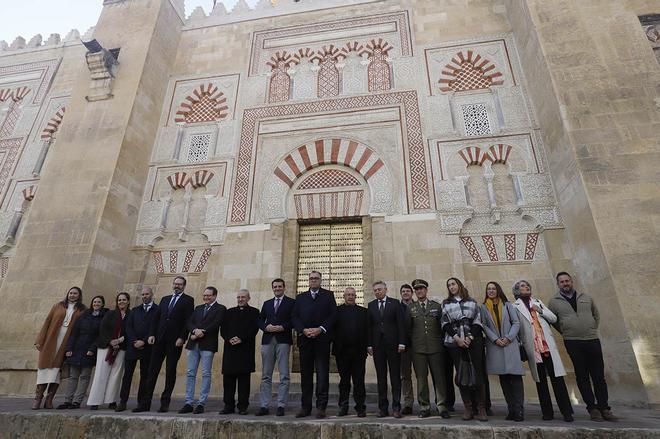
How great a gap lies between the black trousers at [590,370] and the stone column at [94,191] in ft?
16.1

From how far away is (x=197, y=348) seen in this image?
9.50 feet

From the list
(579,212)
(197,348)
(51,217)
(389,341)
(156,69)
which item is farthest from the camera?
(156,69)

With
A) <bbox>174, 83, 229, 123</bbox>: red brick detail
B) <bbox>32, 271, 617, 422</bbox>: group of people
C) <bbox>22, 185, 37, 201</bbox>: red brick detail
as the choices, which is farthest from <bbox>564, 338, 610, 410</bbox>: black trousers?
<bbox>22, 185, 37, 201</bbox>: red brick detail

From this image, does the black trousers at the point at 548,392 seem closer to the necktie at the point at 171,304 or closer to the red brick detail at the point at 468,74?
the necktie at the point at 171,304

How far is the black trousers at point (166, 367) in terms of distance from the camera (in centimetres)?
282

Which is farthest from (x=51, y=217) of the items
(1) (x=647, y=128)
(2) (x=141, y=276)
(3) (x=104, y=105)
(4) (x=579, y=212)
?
(1) (x=647, y=128)

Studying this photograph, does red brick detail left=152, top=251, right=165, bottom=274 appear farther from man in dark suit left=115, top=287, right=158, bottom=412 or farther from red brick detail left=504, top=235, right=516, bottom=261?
red brick detail left=504, top=235, right=516, bottom=261

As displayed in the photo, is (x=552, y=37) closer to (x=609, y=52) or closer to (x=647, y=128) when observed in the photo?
(x=609, y=52)

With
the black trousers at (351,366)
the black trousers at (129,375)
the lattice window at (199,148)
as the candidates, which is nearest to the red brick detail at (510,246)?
the black trousers at (351,366)

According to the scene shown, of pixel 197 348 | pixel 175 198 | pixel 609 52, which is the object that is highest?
pixel 609 52

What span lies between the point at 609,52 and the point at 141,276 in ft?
21.2

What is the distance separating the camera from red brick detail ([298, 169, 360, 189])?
16.9 ft

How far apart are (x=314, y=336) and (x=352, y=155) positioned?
313cm

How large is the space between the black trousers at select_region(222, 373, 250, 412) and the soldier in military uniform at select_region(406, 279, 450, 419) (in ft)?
4.02
